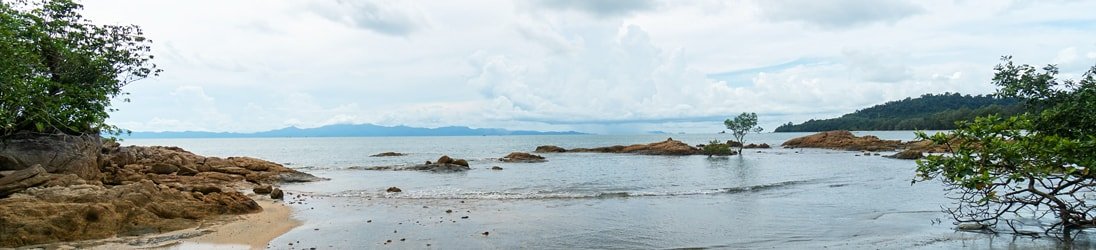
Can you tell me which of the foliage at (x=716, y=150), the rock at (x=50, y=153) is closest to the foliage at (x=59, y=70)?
the rock at (x=50, y=153)

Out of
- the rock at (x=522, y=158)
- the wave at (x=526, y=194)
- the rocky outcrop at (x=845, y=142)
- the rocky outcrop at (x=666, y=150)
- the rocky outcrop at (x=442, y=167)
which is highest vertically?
the rocky outcrop at (x=845, y=142)

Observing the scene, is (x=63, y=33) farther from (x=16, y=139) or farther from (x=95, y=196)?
(x=95, y=196)

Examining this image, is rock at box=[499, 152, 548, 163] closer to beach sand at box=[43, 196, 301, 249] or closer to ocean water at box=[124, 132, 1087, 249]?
ocean water at box=[124, 132, 1087, 249]

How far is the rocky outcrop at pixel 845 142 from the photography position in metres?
85.7

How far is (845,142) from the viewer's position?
93.9 metres

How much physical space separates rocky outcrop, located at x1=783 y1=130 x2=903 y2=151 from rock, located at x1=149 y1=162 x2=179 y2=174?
3267 inches

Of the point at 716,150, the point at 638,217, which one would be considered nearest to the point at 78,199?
the point at 638,217

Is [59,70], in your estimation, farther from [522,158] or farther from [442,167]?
[522,158]

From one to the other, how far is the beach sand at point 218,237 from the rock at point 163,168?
62.2ft

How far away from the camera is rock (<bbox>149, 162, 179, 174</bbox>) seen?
33875 millimetres

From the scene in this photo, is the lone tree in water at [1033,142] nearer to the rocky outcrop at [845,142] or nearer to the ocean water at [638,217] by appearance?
the ocean water at [638,217]

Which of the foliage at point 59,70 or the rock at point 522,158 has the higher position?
the foliage at point 59,70

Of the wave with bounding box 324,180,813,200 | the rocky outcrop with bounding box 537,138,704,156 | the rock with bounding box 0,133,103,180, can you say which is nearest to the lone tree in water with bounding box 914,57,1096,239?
the wave with bounding box 324,180,813,200

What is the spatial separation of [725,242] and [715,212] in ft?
21.7
